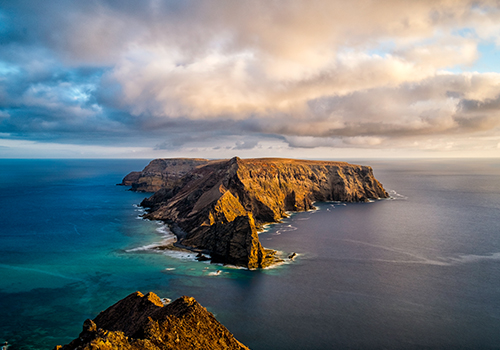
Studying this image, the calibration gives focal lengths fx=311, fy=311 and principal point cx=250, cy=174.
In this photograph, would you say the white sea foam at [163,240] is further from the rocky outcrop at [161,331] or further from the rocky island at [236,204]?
the rocky outcrop at [161,331]

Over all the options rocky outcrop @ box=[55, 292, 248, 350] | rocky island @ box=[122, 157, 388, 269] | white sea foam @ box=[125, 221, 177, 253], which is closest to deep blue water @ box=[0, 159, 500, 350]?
white sea foam @ box=[125, 221, 177, 253]

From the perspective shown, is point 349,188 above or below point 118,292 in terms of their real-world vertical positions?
above

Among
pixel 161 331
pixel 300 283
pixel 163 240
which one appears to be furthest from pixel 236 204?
pixel 161 331

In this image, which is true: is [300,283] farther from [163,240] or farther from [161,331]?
[163,240]

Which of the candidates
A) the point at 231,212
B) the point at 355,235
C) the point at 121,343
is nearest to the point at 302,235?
the point at 355,235

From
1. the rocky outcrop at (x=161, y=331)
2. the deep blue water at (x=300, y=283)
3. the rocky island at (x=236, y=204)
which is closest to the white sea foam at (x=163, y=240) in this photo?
the deep blue water at (x=300, y=283)

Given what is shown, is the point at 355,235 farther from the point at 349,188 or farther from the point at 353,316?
the point at 349,188

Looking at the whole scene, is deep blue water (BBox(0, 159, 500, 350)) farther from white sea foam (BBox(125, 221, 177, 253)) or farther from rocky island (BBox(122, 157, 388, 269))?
rocky island (BBox(122, 157, 388, 269))
